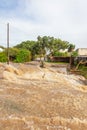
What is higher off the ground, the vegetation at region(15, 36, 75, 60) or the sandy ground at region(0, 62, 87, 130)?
the vegetation at region(15, 36, 75, 60)

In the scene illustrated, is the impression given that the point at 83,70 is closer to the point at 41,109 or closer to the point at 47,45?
the point at 41,109

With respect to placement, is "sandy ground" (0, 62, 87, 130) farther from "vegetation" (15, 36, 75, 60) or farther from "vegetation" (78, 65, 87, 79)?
"vegetation" (15, 36, 75, 60)

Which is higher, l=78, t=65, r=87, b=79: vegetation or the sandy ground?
the sandy ground

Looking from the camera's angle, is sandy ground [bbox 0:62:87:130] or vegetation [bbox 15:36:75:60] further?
vegetation [bbox 15:36:75:60]

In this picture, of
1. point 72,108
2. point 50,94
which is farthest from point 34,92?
point 72,108

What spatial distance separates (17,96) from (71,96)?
1.48 metres

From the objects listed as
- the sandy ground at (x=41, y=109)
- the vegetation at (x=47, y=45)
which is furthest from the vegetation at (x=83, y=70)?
the vegetation at (x=47, y=45)

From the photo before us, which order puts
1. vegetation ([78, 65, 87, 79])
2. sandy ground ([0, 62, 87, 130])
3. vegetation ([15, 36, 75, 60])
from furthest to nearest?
vegetation ([15, 36, 75, 60]) → vegetation ([78, 65, 87, 79]) → sandy ground ([0, 62, 87, 130])

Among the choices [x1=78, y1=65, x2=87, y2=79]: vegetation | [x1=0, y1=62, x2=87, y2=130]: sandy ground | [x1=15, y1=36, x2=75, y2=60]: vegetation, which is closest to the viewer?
[x1=0, y1=62, x2=87, y2=130]: sandy ground

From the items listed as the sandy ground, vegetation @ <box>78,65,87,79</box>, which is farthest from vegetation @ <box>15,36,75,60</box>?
the sandy ground

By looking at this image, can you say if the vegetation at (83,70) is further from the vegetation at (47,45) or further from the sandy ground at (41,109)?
the vegetation at (47,45)

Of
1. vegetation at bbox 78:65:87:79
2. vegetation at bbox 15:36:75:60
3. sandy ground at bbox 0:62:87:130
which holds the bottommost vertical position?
vegetation at bbox 78:65:87:79

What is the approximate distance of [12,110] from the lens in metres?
6.41

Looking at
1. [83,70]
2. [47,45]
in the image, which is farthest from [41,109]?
[47,45]
